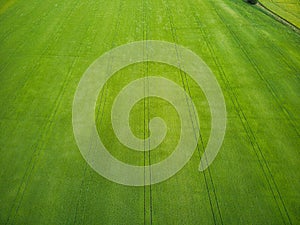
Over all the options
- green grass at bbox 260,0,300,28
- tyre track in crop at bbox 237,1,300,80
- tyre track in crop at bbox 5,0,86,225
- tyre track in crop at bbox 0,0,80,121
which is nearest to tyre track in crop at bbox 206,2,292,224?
tyre track in crop at bbox 237,1,300,80

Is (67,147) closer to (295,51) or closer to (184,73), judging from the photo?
(184,73)

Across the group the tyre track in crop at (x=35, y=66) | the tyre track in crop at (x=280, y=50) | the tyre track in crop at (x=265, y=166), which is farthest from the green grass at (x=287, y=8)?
the tyre track in crop at (x=35, y=66)

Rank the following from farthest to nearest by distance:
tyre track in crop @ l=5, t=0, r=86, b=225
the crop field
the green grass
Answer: the green grass → the crop field → tyre track in crop @ l=5, t=0, r=86, b=225

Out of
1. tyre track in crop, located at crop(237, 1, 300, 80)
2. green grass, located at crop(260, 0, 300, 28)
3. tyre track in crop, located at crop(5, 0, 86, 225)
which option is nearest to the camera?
tyre track in crop, located at crop(5, 0, 86, 225)

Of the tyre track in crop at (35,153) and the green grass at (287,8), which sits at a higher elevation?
the green grass at (287,8)

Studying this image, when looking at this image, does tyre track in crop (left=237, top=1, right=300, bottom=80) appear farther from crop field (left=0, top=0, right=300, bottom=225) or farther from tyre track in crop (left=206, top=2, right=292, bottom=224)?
tyre track in crop (left=206, top=2, right=292, bottom=224)

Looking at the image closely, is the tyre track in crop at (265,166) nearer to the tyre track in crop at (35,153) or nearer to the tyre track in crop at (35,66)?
the tyre track in crop at (35,153)

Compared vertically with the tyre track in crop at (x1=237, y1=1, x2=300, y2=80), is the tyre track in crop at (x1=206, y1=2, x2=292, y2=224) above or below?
below
